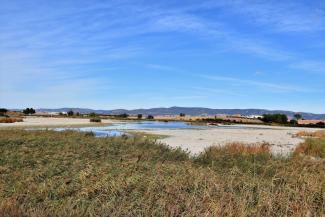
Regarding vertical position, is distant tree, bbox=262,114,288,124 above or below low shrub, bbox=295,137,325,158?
above

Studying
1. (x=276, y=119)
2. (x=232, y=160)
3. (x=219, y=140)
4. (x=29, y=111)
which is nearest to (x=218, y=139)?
(x=219, y=140)

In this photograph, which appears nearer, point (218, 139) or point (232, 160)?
point (232, 160)

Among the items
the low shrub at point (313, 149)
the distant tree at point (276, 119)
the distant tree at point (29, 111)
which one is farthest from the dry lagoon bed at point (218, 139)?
the distant tree at point (29, 111)

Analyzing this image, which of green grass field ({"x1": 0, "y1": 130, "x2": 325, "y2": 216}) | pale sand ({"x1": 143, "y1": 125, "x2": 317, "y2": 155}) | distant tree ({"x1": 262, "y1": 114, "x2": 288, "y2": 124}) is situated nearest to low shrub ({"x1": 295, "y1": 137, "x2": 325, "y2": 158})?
pale sand ({"x1": 143, "y1": 125, "x2": 317, "y2": 155})

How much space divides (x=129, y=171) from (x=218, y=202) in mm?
4007

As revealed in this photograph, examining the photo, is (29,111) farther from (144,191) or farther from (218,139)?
(144,191)

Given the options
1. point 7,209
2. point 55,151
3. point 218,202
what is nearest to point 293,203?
point 218,202

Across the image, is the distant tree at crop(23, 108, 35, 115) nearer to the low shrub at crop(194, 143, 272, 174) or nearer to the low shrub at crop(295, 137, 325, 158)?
the low shrub at crop(295, 137, 325, 158)

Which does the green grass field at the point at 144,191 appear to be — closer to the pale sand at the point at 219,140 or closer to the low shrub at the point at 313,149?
the pale sand at the point at 219,140

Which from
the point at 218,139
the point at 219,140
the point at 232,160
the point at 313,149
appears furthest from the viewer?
the point at 218,139

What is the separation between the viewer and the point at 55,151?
1631cm

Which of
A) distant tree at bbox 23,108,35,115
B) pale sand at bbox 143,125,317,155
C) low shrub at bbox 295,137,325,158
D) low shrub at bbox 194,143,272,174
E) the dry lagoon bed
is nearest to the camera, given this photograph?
low shrub at bbox 194,143,272,174

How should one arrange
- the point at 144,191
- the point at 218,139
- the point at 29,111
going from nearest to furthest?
the point at 144,191, the point at 218,139, the point at 29,111

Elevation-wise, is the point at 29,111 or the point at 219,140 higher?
the point at 29,111
